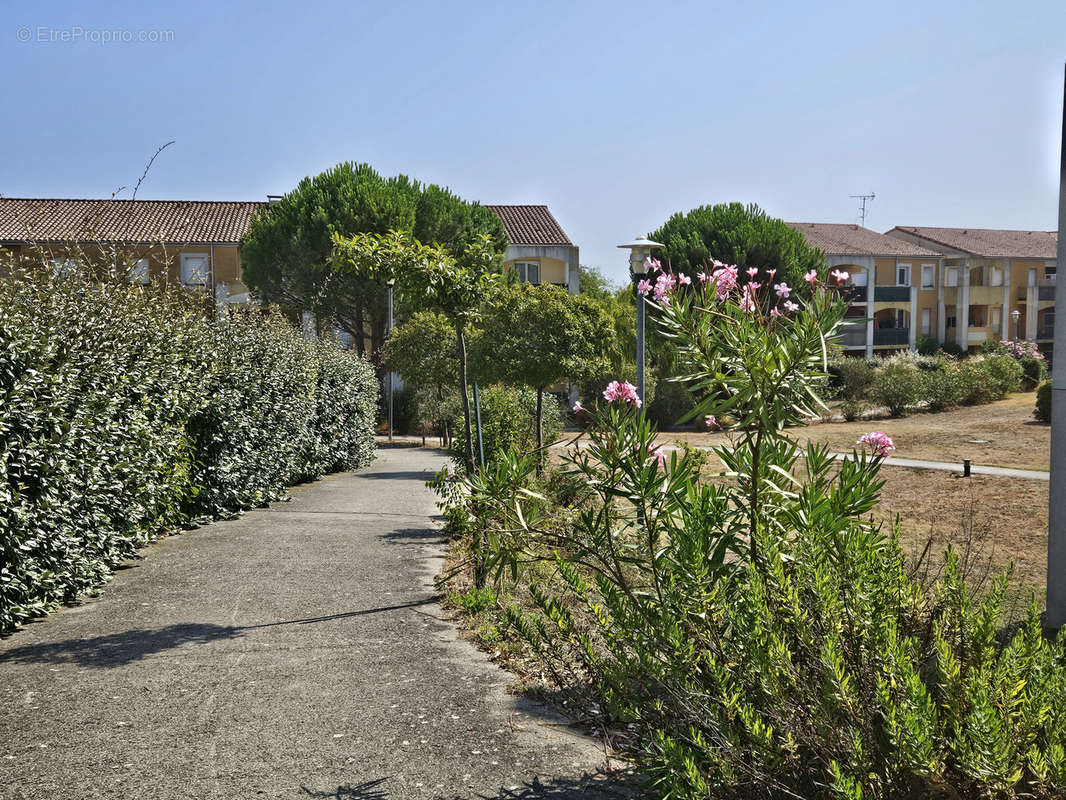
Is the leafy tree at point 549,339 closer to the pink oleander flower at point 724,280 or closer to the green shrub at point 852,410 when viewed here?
the pink oleander flower at point 724,280

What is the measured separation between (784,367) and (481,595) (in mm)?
3126

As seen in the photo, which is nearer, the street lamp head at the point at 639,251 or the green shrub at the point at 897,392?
the street lamp head at the point at 639,251

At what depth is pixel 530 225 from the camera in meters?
46.8

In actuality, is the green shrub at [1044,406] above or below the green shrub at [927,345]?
below

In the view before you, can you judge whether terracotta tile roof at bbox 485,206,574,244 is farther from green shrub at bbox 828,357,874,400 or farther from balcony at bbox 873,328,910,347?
balcony at bbox 873,328,910,347

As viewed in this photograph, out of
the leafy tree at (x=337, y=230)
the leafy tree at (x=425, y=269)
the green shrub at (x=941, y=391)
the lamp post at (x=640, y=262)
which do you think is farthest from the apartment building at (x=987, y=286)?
the leafy tree at (x=425, y=269)

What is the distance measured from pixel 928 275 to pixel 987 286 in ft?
14.1

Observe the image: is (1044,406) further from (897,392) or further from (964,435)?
(897,392)

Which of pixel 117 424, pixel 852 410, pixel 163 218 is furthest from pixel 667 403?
pixel 117 424

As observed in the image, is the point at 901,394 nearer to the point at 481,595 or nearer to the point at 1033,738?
the point at 481,595

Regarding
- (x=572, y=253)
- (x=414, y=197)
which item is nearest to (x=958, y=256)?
(x=572, y=253)

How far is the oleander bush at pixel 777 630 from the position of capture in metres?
2.84

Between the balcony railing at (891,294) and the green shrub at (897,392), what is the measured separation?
26713mm

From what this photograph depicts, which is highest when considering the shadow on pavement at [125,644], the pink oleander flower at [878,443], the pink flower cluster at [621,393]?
the pink flower cluster at [621,393]
